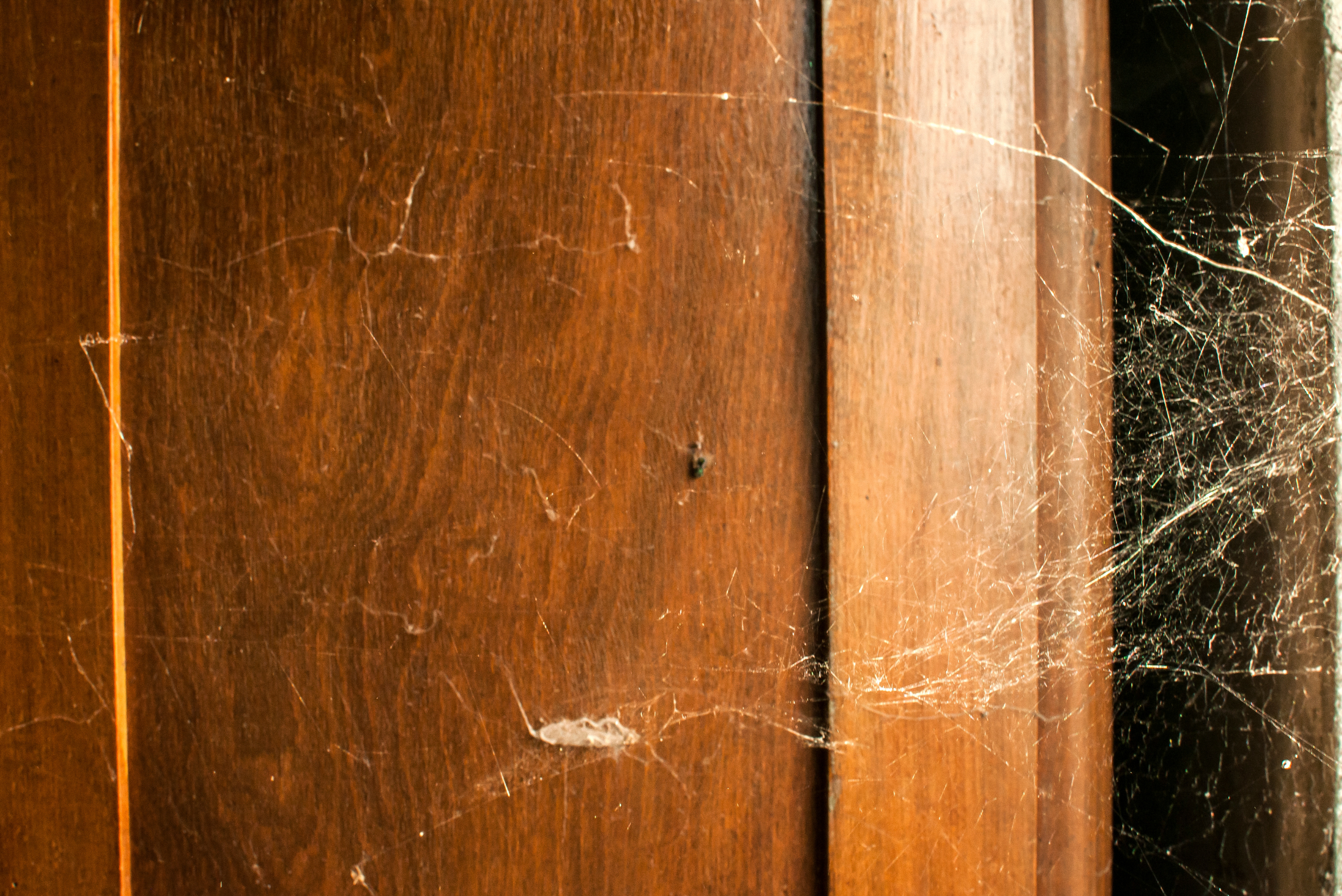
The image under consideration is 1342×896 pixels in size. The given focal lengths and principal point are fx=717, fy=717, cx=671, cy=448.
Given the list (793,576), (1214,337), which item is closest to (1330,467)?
(1214,337)

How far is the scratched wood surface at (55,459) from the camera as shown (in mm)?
408

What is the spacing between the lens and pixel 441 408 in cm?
42

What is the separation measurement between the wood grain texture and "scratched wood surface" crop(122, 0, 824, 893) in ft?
0.54

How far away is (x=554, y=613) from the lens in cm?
42

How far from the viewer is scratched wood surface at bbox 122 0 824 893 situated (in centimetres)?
41

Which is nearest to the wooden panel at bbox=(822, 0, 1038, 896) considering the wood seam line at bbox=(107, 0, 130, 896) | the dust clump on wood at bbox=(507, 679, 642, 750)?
the dust clump on wood at bbox=(507, 679, 642, 750)

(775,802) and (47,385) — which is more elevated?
(47,385)

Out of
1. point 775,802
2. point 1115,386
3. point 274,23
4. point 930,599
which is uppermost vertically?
point 274,23

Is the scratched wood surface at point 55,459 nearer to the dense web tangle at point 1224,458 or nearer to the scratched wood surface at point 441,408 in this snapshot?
the scratched wood surface at point 441,408

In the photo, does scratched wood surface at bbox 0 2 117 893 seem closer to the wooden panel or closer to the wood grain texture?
the wooden panel

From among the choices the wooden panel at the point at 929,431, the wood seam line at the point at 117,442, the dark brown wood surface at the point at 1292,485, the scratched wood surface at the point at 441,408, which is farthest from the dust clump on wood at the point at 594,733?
the dark brown wood surface at the point at 1292,485

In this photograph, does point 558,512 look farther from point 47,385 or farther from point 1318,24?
point 1318,24

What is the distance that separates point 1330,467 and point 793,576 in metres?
0.38

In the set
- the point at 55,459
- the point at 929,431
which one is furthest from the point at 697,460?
the point at 55,459
